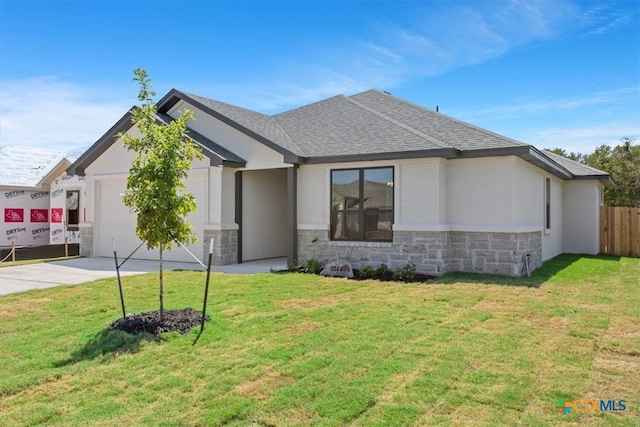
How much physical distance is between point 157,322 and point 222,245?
6.88m

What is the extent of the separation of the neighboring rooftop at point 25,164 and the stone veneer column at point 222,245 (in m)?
11.2

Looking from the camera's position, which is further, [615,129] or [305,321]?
[615,129]

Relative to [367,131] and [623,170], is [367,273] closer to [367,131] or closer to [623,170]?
[367,131]

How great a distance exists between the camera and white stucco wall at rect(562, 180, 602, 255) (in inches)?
682

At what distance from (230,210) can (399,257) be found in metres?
5.02

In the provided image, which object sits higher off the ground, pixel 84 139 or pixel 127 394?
pixel 84 139

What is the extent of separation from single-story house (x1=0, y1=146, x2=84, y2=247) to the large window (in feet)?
40.3

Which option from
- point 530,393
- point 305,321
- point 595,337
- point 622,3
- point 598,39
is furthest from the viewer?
point 598,39

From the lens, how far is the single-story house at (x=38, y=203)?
1969 centimetres

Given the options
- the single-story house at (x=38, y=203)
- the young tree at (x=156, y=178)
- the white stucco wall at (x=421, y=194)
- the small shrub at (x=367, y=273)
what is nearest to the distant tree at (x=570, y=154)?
the white stucco wall at (x=421, y=194)

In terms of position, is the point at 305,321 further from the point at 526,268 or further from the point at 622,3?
the point at 622,3

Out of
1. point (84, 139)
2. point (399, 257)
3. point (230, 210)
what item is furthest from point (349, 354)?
point (84, 139)

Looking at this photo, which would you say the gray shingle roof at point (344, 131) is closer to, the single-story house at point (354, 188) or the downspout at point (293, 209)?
the single-story house at point (354, 188)

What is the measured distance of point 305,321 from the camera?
21.2ft
